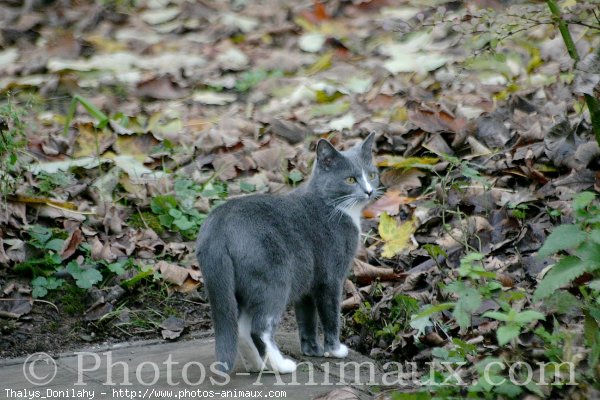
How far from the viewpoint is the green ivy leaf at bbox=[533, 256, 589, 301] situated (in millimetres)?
3105

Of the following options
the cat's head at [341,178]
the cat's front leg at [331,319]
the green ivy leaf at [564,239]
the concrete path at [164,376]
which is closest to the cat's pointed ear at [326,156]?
the cat's head at [341,178]

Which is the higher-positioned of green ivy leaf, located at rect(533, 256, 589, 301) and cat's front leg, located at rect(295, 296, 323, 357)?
green ivy leaf, located at rect(533, 256, 589, 301)

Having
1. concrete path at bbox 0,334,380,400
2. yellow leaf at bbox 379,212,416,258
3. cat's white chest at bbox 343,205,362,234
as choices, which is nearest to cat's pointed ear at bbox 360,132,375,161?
cat's white chest at bbox 343,205,362,234

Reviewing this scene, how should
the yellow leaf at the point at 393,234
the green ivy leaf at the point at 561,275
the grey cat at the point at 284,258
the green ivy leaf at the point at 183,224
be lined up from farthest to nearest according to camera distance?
the green ivy leaf at the point at 183,224
the yellow leaf at the point at 393,234
the grey cat at the point at 284,258
the green ivy leaf at the point at 561,275

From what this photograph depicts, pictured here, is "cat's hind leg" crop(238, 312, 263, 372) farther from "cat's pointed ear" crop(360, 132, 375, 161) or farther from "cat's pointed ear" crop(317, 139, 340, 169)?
"cat's pointed ear" crop(360, 132, 375, 161)

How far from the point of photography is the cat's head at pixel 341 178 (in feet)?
15.0

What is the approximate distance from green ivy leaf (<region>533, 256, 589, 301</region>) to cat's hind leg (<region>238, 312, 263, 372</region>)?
134cm

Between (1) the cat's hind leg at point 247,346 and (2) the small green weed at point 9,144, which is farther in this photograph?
(2) the small green weed at point 9,144

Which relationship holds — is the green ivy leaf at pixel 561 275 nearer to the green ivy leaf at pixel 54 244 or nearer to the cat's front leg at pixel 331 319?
the cat's front leg at pixel 331 319

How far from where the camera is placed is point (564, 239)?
3174mm

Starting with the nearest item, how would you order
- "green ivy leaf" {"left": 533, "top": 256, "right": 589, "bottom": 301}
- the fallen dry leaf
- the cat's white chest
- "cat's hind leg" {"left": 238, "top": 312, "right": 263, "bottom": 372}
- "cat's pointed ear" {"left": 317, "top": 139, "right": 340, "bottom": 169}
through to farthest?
"green ivy leaf" {"left": 533, "top": 256, "right": 589, "bottom": 301} < "cat's hind leg" {"left": 238, "top": 312, "right": 263, "bottom": 372} < the cat's white chest < "cat's pointed ear" {"left": 317, "top": 139, "right": 340, "bottom": 169} < the fallen dry leaf

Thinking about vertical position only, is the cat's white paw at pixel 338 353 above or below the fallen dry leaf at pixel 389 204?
above

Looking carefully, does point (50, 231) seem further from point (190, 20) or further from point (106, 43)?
point (190, 20)

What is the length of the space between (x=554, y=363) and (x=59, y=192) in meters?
3.48
